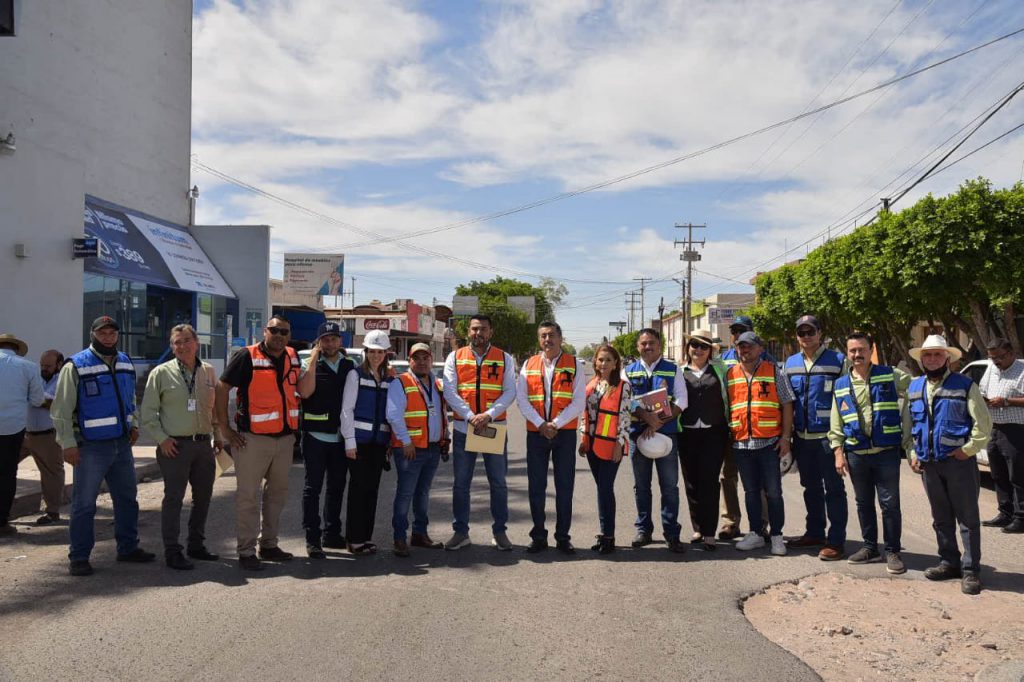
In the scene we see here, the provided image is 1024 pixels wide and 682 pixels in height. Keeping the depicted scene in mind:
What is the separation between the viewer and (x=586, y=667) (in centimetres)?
461

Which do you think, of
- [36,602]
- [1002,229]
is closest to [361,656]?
[36,602]

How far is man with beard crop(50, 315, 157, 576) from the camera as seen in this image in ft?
21.6

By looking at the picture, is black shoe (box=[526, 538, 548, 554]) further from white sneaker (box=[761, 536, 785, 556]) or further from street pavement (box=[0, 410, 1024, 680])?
white sneaker (box=[761, 536, 785, 556])

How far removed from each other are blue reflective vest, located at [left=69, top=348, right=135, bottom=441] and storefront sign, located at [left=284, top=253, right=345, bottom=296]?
124ft

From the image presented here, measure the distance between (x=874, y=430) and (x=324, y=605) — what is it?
4468mm

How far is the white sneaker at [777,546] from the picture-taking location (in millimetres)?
7253

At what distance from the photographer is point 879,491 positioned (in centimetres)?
691

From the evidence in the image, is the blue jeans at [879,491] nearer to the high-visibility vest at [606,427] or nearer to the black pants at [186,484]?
the high-visibility vest at [606,427]

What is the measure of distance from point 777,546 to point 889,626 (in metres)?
1.96

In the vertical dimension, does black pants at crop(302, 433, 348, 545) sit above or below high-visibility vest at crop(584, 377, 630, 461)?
below

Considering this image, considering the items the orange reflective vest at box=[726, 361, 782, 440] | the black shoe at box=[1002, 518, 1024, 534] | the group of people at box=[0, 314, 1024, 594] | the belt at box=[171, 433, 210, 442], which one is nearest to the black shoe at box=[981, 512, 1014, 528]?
the black shoe at box=[1002, 518, 1024, 534]

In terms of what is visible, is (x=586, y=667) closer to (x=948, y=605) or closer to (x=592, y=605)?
(x=592, y=605)

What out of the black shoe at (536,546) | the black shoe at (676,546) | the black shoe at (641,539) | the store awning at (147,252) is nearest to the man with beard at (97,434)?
the black shoe at (536,546)

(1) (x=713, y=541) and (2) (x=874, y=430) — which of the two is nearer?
(2) (x=874, y=430)
